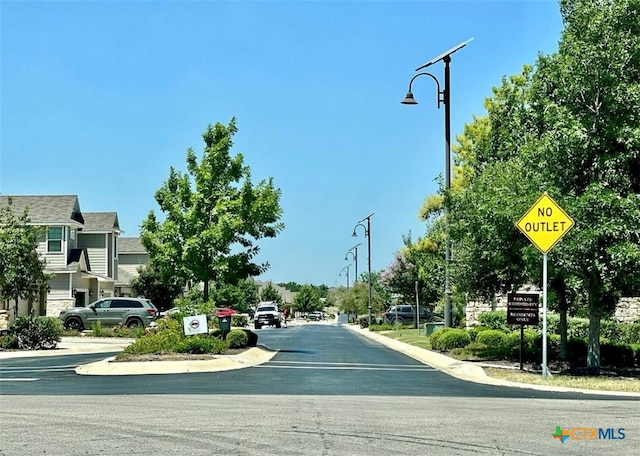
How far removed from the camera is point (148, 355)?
22422 mm

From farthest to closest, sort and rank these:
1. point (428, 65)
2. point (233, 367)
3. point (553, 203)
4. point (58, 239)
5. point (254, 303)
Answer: point (254, 303) < point (58, 239) < point (428, 65) < point (233, 367) < point (553, 203)

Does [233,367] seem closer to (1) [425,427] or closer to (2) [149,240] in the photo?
(2) [149,240]

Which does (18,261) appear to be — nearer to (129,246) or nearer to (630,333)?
(630,333)

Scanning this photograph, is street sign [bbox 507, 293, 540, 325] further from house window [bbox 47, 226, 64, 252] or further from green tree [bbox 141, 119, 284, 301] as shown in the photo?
house window [bbox 47, 226, 64, 252]

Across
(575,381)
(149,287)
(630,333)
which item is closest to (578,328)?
(630,333)

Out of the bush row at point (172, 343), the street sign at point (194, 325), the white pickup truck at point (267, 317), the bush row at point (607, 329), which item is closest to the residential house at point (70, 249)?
the white pickup truck at point (267, 317)

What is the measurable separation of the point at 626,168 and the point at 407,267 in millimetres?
36034

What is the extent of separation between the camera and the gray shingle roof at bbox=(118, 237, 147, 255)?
70125 mm

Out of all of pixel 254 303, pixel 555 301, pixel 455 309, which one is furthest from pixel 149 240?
pixel 254 303

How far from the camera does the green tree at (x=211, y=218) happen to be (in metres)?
26.9

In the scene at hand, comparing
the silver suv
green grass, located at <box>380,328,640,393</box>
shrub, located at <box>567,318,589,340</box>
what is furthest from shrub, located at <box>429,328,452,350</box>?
the silver suv

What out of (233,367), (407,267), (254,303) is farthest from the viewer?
Result: (254,303)

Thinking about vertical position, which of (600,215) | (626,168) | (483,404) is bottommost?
(483,404)

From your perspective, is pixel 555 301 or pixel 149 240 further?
pixel 149 240
